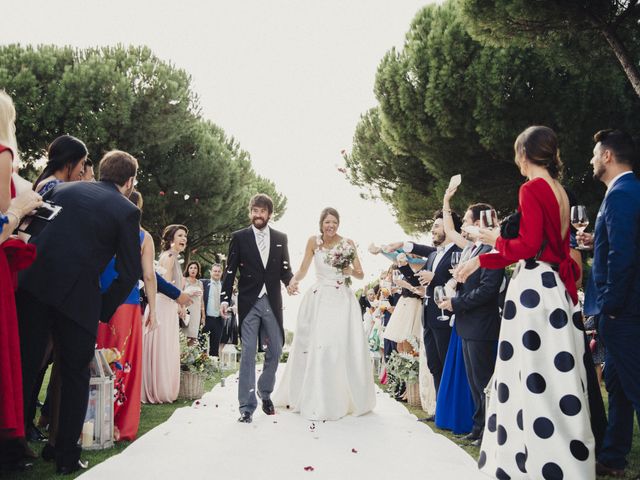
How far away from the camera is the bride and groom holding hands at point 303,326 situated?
641 centimetres

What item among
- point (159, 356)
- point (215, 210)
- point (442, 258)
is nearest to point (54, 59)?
point (215, 210)

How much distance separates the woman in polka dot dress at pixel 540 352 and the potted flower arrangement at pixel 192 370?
15.6 feet

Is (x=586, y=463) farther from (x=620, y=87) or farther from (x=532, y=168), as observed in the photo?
(x=620, y=87)

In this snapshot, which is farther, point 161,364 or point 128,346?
point 161,364

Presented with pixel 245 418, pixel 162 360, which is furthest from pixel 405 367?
pixel 162 360

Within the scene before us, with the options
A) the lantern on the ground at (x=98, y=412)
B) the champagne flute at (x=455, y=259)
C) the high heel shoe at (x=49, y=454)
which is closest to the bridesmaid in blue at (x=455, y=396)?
the champagne flute at (x=455, y=259)

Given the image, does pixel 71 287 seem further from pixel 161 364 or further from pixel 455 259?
pixel 161 364

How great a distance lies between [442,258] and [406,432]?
1822 mm

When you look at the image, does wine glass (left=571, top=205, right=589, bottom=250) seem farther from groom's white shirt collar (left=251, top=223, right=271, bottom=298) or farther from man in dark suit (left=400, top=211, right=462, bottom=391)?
groom's white shirt collar (left=251, top=223, right=271, bottom=298)

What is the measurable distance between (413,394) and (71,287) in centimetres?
519

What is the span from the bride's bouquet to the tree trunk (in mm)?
4980

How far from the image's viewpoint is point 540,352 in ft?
11.5

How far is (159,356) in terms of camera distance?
7305 millimetres

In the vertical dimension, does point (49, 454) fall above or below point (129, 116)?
below
